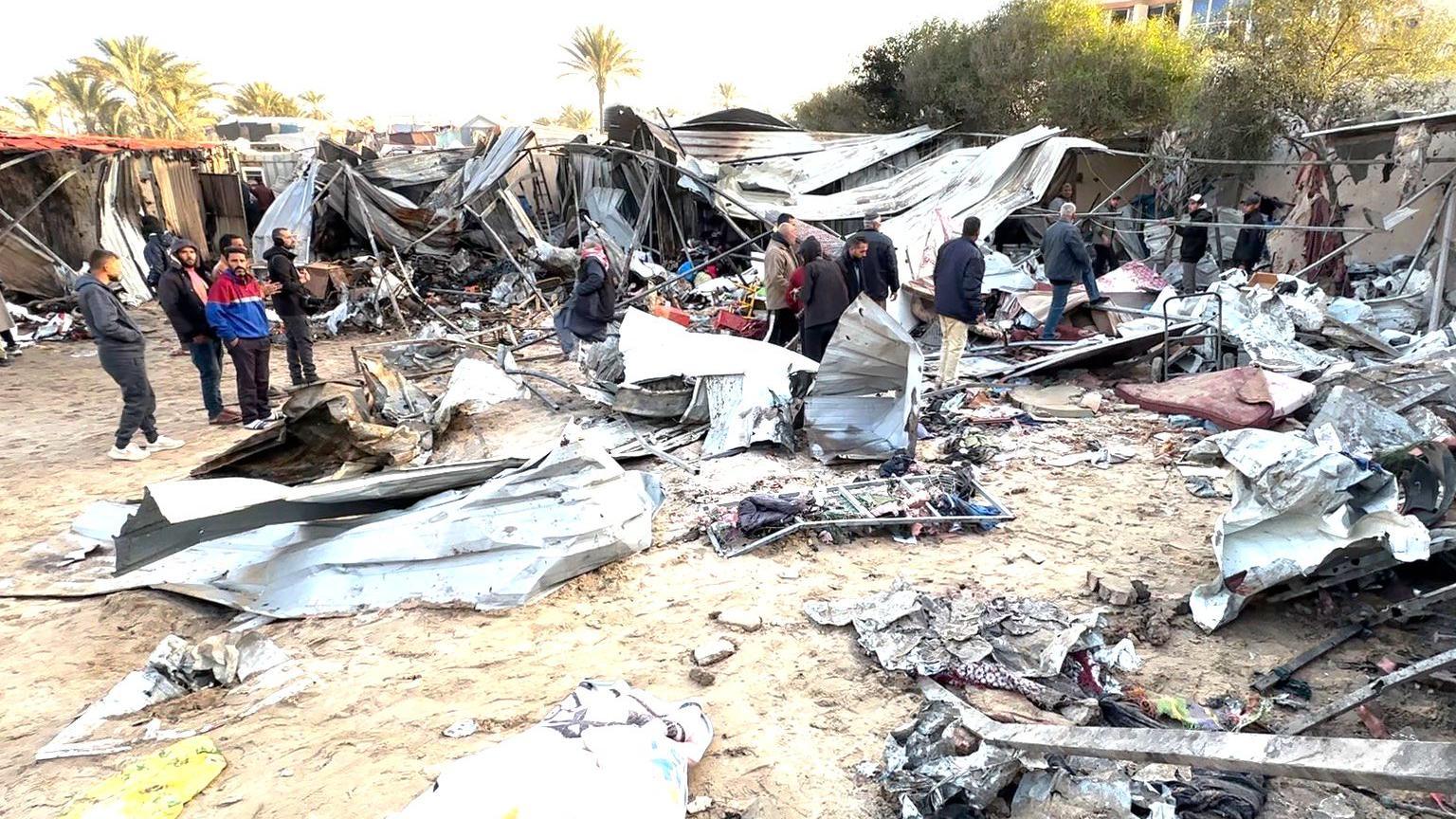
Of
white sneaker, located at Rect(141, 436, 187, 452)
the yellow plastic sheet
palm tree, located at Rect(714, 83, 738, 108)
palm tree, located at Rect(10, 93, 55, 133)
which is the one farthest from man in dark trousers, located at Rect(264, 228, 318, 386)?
palm tree, located at Rect(714, 83, 738, 108)

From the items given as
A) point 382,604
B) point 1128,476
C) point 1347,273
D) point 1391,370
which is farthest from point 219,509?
point 1347,273

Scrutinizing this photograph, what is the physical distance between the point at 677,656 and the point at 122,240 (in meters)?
14.7

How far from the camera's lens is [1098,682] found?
9.81 ft

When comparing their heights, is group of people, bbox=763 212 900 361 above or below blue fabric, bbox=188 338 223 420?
above

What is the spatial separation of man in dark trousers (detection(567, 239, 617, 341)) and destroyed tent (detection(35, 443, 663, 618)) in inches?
144

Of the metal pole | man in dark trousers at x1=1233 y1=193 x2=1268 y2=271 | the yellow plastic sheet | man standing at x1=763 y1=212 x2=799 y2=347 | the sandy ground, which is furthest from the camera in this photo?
man in dark trousers at x1=1233 y1=193 x2=1268 y2=271

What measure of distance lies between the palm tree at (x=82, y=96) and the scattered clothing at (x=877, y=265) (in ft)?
99.1

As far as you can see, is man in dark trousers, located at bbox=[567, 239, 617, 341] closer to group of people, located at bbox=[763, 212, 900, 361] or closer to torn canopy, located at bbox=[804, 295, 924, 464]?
group of people, located at bbox=[763, 212, 900, 361]

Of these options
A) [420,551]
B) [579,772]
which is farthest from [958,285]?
[579,772]

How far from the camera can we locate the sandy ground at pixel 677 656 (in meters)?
2.64

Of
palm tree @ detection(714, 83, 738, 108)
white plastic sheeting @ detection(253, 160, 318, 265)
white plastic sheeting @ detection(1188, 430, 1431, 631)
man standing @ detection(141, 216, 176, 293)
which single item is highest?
palm tree @ detection(714, 83, 738, 108)

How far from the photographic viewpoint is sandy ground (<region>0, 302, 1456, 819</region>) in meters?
2.64

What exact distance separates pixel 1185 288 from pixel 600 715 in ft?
33.5

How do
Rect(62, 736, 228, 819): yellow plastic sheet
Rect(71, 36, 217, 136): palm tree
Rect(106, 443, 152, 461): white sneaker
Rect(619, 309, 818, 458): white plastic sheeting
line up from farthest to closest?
Rect(71, 36, 217, 136): palm tree < Rect(106, 443, 152, 461): white sneaker < Rect(619, 309, 818, 458): white plastic sheeting < Rect(62, 736, 228, 819): yellow plastic sheet
